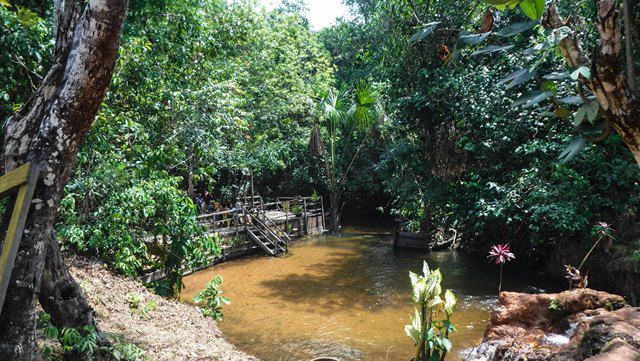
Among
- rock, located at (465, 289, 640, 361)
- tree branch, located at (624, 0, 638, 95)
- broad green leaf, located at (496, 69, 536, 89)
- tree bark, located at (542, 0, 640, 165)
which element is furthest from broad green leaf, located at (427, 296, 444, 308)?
tree branch, located at (624, 0, 638, 95)

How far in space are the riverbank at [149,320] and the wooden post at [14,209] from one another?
2.32m

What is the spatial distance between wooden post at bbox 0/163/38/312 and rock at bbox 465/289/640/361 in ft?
13.1

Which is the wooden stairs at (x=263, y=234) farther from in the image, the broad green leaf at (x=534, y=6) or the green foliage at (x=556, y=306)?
the broad green leaf at (x=534, y=6)

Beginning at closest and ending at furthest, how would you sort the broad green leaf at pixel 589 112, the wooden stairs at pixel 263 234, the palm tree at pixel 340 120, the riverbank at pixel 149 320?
the broad green leaf at pixel 589 112 → the riverbank at pixel 149 320 → the wooden stairs at pixel 263 234 → the palm tree at pixel 340 120

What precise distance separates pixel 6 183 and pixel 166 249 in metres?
5.37

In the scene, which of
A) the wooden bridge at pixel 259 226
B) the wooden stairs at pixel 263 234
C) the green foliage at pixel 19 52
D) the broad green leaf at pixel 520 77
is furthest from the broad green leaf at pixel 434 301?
the wooden stairs at pixel 263 234

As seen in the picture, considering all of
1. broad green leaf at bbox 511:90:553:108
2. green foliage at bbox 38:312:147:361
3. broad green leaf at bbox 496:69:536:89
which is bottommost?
green foliage at bbox 38:312:147:361

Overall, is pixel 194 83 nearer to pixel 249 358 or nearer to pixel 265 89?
pixel 249 358

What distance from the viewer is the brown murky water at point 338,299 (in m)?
6.51

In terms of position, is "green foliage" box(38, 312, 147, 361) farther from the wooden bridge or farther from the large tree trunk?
the wooden bridge

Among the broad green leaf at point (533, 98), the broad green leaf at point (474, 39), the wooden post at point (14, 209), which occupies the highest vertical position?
the broad green leaf at point (474, 39)

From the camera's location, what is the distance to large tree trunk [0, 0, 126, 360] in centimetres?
238

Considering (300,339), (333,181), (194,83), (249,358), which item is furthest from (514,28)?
(333,181)

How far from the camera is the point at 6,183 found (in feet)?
7.13
